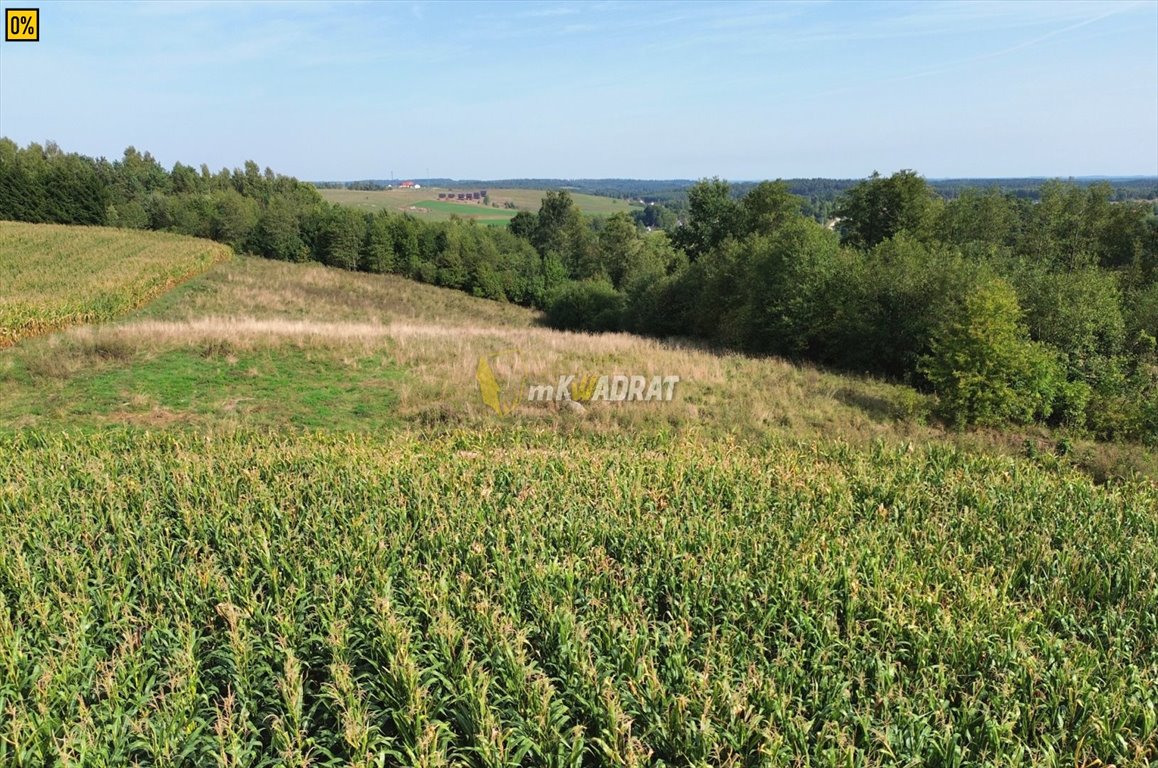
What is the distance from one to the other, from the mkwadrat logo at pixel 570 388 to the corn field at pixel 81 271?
1323 cm

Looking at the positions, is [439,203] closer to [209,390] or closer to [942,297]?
[942,297]

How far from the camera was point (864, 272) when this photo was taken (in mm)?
20859

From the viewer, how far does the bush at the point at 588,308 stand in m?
38.5

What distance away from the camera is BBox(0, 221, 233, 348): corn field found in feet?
59.6

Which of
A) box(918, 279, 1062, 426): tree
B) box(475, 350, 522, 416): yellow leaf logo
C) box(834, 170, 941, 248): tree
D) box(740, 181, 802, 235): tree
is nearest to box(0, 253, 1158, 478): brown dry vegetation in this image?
box(475, 350, 522, 416): yellow leaf logo

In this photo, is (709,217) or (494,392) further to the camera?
(709,217)

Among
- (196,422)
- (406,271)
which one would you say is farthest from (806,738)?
(406,271)

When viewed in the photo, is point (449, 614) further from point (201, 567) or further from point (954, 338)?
point (954, 338)

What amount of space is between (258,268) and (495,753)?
46.8 meters

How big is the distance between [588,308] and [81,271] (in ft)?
90.0

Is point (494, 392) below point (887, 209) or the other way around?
below

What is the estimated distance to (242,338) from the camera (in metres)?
16.6

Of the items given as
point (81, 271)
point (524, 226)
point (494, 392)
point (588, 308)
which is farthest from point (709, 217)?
point (524, 226)

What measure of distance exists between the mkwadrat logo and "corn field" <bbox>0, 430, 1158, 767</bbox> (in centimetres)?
543
